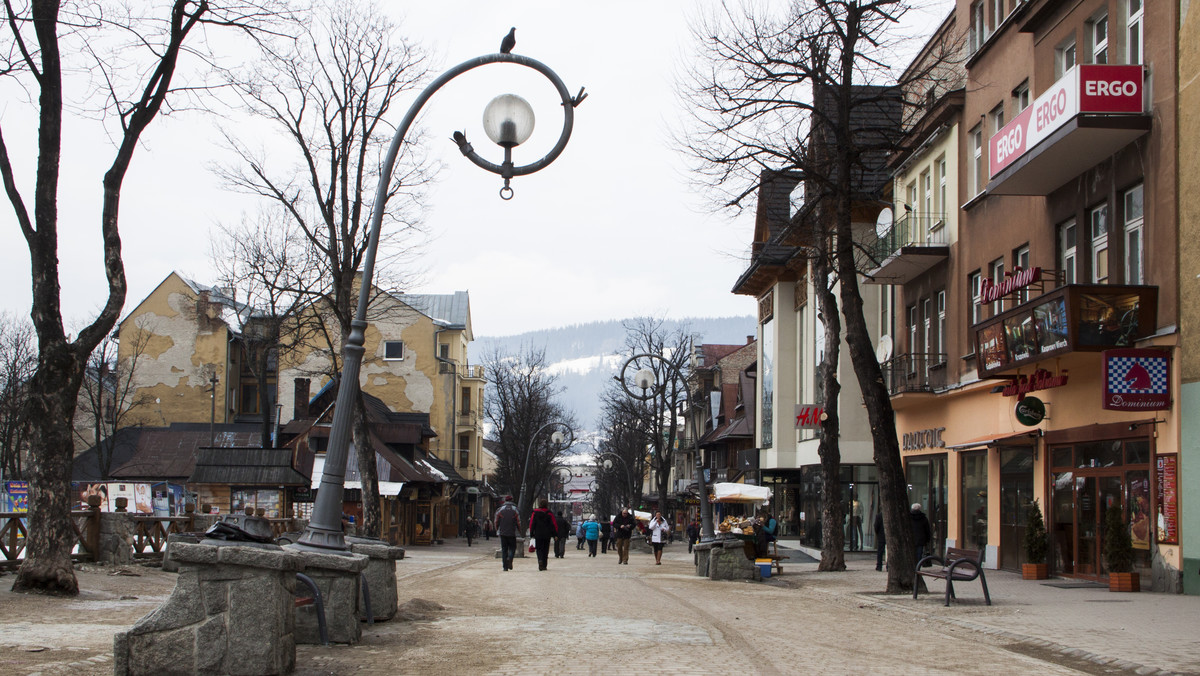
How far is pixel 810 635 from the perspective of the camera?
12.2 metres

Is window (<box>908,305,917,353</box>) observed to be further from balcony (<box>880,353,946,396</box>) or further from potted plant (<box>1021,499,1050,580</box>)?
potted plant (<box>1021,499,1050,580</box>)

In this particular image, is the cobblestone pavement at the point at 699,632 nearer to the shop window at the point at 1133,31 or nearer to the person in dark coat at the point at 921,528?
the person in dark coat at the point at 921,528

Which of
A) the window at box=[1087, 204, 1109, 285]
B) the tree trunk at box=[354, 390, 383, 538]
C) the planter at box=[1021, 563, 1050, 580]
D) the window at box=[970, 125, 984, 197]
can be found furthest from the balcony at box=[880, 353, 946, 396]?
the tree trunk at box=[354, 390, 383, 538]

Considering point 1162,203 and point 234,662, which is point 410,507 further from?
point 234,662

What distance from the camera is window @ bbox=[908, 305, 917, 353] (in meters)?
31.3

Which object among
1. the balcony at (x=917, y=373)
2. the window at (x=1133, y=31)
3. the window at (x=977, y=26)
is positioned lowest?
the balcony at (x=917, y=373)

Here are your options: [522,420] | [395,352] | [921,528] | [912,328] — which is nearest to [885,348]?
[912,328]

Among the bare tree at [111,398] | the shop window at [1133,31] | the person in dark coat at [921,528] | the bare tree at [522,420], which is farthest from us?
the bare tree at [522,420]

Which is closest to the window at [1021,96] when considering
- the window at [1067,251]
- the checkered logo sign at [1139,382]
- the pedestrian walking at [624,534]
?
the window at [1067,251]

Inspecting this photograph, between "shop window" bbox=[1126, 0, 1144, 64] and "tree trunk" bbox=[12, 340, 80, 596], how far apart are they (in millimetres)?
16564

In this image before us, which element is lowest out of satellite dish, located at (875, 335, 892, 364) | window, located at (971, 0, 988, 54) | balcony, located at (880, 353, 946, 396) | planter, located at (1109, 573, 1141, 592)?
planter, located at (1109, 573, 1141, 592)

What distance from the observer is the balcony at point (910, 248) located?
2842 cm

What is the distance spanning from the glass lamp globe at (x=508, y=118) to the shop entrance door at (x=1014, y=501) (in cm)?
1609

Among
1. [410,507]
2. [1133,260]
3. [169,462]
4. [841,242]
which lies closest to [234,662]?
[841,242]
